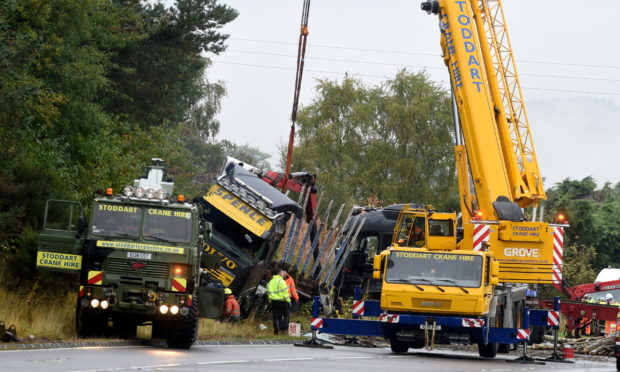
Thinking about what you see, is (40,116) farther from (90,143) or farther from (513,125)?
(513,125)

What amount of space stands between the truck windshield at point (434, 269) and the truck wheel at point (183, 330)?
4.65 metres

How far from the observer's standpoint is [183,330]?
22.0 m

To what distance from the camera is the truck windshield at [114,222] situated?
21922 mm

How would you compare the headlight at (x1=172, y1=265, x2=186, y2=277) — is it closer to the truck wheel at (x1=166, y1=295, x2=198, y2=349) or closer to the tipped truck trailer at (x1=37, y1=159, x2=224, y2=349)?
the tipped truck trailer at (x1=37, y1=159, x2=224, y2=349)

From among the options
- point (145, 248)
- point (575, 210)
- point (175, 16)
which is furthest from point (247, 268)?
point (575, 210)

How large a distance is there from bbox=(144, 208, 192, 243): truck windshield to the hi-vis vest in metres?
6.80

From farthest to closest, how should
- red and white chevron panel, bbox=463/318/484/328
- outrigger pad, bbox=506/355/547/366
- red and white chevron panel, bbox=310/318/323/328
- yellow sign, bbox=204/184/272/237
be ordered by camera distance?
yellow sign, bbox=204/184/272/237 → red and white chevron panel, bbox=310/318/323/328 → outrigger pad, bbox=506/355/547/366 → red and white chevron panel, bbox=463/318/484/328

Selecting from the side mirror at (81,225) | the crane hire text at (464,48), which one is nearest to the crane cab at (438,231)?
the crane hire text at (464,48)

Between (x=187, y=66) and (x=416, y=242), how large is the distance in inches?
749

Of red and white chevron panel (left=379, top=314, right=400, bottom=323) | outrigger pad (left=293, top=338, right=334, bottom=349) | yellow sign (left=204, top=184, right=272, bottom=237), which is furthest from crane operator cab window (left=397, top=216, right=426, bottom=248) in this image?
red and white chevron panel (left=379, top=314, right=400, bottom=323)

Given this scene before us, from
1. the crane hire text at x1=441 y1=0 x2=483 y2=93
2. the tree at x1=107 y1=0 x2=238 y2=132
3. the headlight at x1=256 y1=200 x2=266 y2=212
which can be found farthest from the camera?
the tree at x1=107 y1=0 x2=238 y2=132

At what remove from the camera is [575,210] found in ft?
206

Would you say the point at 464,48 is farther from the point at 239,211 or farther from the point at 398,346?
the point at 398,346

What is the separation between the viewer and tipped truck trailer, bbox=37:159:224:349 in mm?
21562
